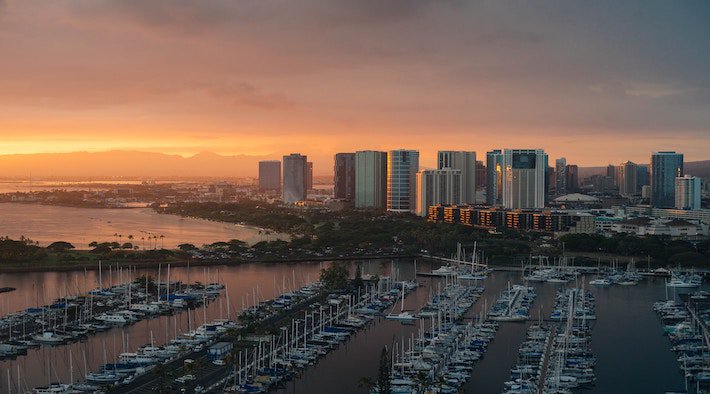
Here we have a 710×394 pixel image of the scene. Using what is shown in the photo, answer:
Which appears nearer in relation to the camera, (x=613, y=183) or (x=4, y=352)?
(x=4, y=352)

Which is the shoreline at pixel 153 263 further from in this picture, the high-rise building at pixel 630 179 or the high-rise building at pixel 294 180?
the high-rise building at pixel 630 179

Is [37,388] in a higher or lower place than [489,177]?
lower

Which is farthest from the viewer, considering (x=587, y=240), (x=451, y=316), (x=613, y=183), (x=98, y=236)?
(x=613, y=183)

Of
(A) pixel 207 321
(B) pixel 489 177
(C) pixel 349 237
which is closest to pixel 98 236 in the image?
(C) pixel 349 237

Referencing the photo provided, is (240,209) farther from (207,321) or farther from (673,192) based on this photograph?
(207,321)

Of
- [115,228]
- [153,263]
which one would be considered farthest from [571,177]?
[153,263]

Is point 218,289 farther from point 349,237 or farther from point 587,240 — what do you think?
point 587,240

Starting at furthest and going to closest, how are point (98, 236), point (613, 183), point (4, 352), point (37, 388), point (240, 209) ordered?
point (613, 183) < point (240, 209) < point (98, 236) < point (4, 352) < point (37, 388)
